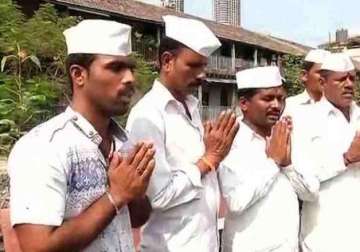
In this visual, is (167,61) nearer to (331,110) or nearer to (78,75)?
(78,75)

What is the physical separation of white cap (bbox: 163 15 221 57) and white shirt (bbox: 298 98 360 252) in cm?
82

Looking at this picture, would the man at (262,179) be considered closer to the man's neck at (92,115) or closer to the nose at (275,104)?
the nose at (275,104)

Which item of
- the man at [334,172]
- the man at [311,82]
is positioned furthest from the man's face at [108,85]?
the man at [311,82]

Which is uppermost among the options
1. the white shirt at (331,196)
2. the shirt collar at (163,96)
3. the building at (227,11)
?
the building at (227,11)

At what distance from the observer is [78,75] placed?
179 centimetres

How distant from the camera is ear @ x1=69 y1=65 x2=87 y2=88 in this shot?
1.79m

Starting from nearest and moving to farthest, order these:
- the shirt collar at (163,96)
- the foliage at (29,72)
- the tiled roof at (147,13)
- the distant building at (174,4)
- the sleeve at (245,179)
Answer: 1. the shirt collar at (163,96)
2. the sleeve at (245,179)
3. the foliage at (29,72)
4. the tiled roof at (147,13)
5. the distant building at (174,4)

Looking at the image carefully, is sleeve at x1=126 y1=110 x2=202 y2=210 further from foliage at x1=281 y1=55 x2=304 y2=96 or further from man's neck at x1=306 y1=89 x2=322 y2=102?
foliage at x1=281 y1=55 x2=304 y2=96

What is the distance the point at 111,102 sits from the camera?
1.78 metres

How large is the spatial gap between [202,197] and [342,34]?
33.3 meters

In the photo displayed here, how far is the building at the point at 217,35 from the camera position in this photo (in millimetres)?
16562

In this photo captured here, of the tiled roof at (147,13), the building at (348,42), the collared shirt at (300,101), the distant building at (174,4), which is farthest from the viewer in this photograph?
the building at (348,42)

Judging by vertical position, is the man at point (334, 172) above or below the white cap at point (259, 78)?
below

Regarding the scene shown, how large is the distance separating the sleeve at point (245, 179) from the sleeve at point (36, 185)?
1051mm
